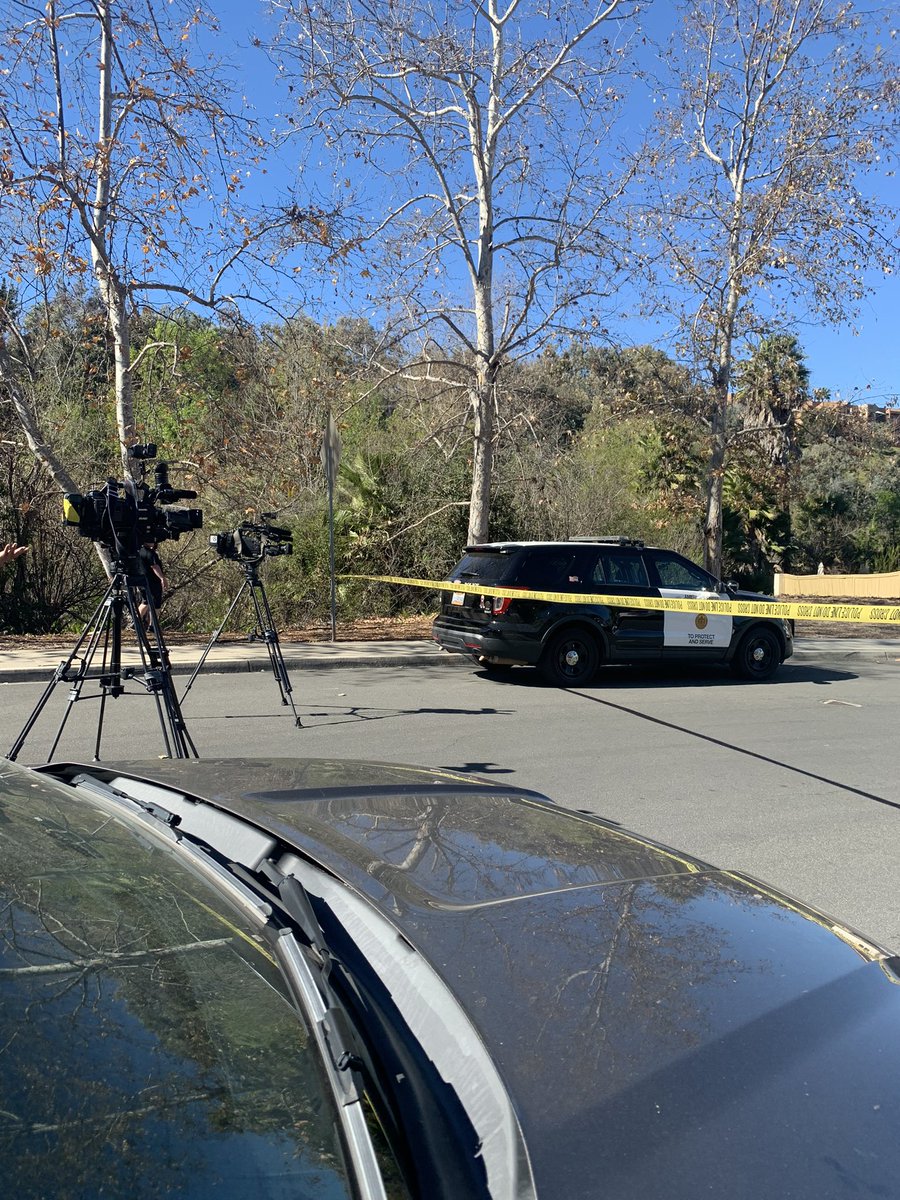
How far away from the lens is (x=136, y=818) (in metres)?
2.35

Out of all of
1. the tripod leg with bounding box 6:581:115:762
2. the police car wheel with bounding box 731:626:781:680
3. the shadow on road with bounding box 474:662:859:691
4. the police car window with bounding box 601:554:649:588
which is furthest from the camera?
the police car wheel with bounding box 731:626:781:680

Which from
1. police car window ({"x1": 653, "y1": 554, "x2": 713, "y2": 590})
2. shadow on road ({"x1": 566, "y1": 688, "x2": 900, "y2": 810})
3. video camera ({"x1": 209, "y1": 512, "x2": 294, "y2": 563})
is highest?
video camera ({"x1": 209, "y1": 512, "x2": 294, "y2": 563})

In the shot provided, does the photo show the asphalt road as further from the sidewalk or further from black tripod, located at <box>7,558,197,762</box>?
black tripod, located at <box>7,558,197,762</box>

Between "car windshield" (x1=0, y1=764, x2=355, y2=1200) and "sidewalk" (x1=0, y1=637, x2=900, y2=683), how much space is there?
981 cm

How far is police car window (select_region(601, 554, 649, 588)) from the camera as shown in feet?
39.0

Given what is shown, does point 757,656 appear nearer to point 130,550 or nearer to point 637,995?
point 130,550

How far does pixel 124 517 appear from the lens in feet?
17.9

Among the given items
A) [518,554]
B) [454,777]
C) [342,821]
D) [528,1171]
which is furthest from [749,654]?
[528,1171]

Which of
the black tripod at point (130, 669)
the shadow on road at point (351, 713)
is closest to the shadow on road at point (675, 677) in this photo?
the shadow on road at point (351, 713)

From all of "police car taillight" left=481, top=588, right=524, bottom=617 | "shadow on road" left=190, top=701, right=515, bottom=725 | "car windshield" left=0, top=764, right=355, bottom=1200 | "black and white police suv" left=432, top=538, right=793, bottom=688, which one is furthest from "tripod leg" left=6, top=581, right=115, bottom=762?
"black and white police suv" left=432, top=538, right=793, bottom=688

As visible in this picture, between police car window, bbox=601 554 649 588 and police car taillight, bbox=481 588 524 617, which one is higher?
police car window, bbox=601 554 649 588

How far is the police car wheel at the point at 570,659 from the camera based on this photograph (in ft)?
37.4

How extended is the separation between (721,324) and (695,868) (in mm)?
16712

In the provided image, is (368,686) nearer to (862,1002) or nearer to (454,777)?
(454,777)
